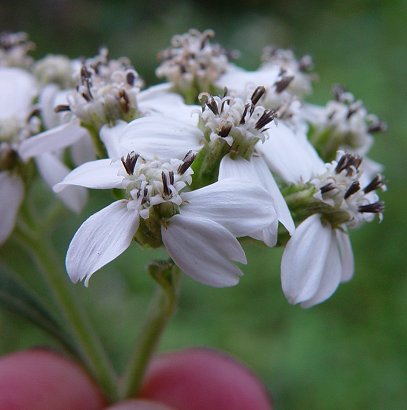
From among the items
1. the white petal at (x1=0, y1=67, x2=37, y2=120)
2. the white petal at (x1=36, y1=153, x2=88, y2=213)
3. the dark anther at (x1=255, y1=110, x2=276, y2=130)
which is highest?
the dark anther at (x1=255, y1=110, x2=276, y2=130)

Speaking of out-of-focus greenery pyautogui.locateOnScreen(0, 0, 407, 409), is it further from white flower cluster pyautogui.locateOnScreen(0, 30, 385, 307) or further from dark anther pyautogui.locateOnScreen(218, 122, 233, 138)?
dark anther pyautogui.locateOnScreen(218, 122, 233, 138)

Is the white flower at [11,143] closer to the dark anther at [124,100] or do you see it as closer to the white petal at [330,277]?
the dark anther at [124,100]

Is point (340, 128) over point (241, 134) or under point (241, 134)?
under

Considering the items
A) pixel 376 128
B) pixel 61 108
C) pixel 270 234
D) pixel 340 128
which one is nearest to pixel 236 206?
pixel 270 234

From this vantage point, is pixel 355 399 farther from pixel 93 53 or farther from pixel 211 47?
pixel 93 53

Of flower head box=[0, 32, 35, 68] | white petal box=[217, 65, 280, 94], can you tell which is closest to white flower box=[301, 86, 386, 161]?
white petal box=[217, 65, 280, 94]

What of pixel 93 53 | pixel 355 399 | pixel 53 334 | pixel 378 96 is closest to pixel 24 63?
pixel 53 334

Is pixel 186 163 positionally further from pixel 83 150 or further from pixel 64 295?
pixel 64 295
